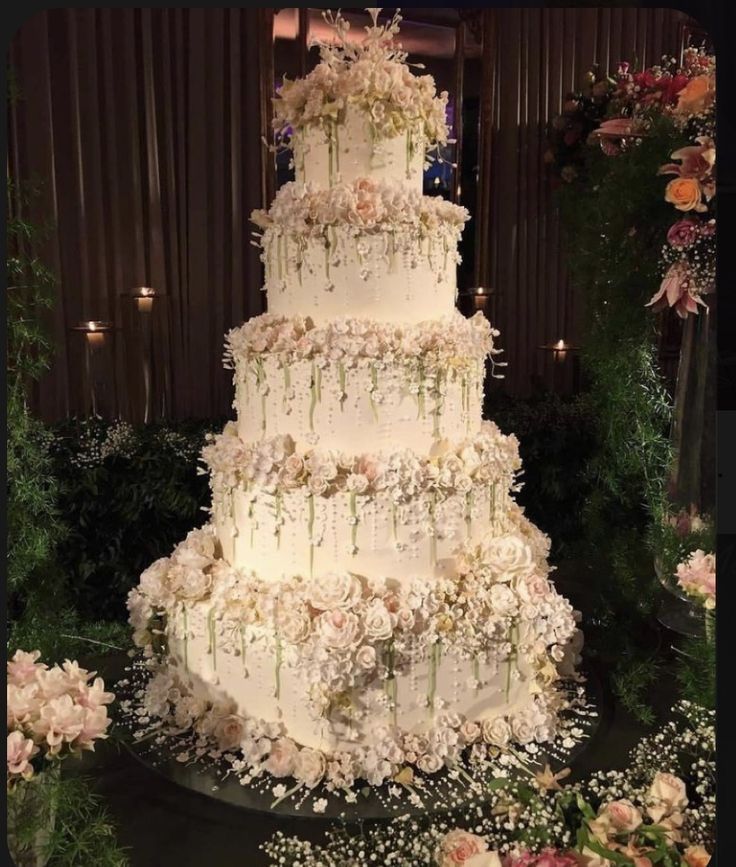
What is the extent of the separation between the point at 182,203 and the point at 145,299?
387 mm

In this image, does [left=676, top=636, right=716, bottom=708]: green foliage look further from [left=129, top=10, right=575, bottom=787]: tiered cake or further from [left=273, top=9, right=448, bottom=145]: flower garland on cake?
[left=273, top=9, right=448, bottom=145]: flower garland on cake

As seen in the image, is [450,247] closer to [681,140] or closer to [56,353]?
[681,140]

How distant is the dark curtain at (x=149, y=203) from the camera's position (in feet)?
9.04

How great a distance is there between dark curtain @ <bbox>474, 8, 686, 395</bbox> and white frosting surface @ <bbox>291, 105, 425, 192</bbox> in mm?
322

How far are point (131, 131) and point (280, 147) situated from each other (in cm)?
74

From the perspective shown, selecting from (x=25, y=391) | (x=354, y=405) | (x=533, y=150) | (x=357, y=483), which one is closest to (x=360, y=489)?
(x=357, y=483)

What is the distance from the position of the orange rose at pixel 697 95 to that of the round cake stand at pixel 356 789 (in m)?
2.04

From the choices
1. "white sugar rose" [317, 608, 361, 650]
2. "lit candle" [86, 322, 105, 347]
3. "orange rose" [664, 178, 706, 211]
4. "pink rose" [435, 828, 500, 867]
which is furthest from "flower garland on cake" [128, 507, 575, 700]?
"orange rose" [664, 178, 706, 211]

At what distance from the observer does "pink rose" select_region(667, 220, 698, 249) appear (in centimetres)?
Answer: 238

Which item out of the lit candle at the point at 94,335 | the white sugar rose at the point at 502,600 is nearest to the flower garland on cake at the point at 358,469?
the white sugar rose at the point at 502,600

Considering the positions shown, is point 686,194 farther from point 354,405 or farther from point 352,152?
point 354,405

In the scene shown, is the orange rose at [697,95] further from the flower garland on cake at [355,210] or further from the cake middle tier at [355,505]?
the cake middle tier at [355,505]

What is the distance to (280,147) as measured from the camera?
8.93ft

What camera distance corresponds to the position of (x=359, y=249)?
8.38ft
